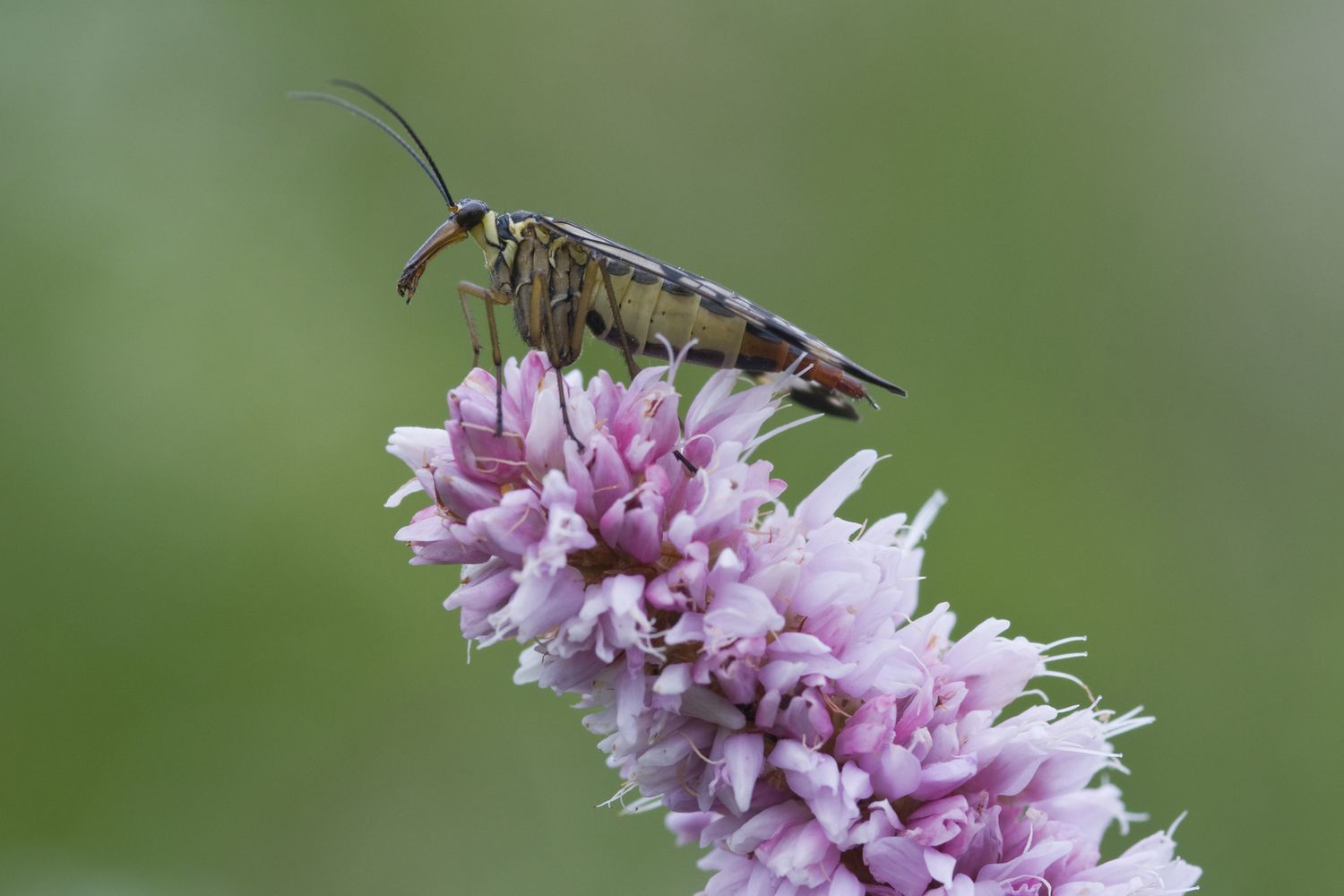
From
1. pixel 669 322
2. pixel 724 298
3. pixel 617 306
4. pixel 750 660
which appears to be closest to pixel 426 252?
pixel 617 306

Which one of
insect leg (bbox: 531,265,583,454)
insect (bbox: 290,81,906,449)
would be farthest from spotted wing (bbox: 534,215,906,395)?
insect leg (bbox: 531,265,583,454)

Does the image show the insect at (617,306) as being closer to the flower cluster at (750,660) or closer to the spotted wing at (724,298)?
the spotted wing at (724,298)

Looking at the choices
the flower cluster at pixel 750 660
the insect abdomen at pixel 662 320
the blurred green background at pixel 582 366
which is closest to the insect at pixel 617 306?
the insect abdomen at pixel 662 320

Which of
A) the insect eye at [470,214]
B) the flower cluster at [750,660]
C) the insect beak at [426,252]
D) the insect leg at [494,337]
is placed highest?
the insect eye at [470,214]

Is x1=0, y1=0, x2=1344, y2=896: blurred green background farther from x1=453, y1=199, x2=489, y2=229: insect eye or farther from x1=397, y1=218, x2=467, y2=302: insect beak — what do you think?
x1=453, y1=199, x2=489, y2=229: insect eye

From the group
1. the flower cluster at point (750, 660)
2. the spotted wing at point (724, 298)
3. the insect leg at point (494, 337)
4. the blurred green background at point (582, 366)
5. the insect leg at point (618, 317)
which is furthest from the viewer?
the blurred green background at point (582, 366)

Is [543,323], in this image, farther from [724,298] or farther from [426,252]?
[724,298]
